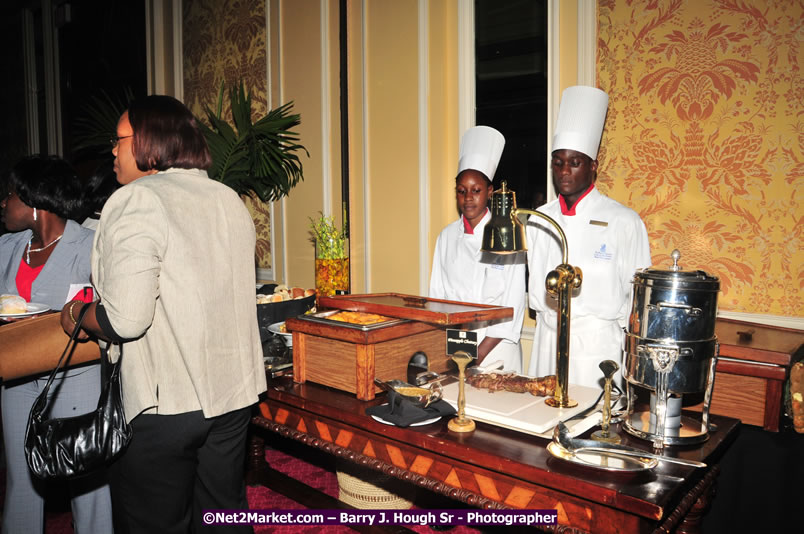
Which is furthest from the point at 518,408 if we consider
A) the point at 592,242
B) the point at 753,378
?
the point at 592,242

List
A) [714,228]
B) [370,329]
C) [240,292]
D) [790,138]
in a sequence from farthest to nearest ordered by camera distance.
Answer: [714,228] → [790,138] → [370,329] → [240,292]

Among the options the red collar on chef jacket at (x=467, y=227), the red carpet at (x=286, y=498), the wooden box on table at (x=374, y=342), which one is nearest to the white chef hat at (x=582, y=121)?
the red collar on chef jacket at (x=467, y=227)

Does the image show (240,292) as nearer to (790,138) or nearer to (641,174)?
(641,174)

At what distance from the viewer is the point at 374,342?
175cm

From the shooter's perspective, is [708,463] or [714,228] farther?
[714,228]

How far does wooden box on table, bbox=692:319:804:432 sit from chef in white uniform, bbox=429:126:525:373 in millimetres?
982

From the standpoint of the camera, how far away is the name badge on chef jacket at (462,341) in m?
1.83

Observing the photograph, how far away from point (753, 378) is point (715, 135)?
1305 millimetres

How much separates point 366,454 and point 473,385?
0.40 m

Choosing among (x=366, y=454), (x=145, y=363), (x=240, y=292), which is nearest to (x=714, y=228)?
(x=366, y=454)

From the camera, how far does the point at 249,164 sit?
13.7 feet

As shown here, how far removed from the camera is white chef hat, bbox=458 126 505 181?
2.79m

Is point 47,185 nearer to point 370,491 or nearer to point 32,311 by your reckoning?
point 32,311

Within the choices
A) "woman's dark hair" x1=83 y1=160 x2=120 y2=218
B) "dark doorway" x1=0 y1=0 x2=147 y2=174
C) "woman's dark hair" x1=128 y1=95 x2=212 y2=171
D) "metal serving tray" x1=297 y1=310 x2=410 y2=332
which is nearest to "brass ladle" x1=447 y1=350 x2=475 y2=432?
"metal serving tray" x1=297 y1=310 x2=410 y2=332
